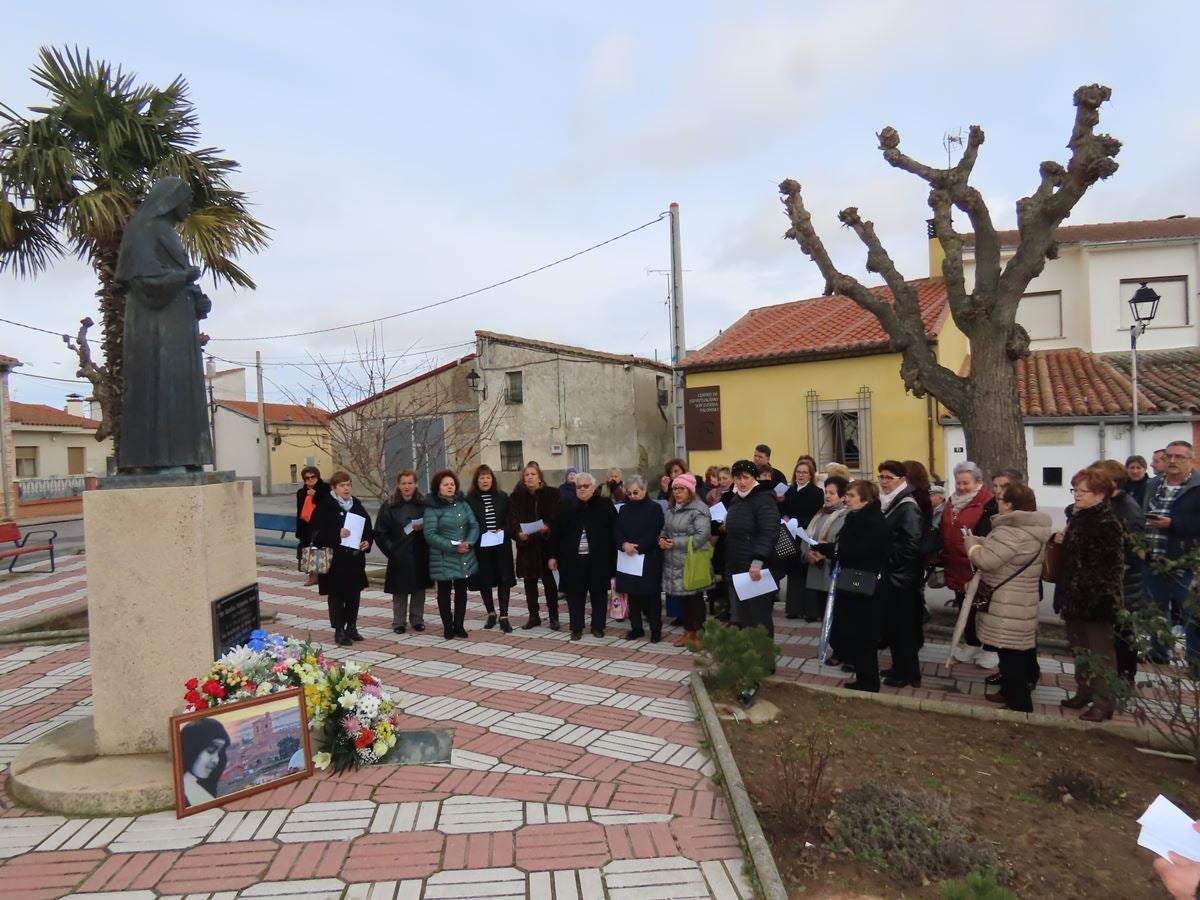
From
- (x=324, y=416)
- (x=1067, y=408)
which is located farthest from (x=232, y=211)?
(x=1067, y=408)

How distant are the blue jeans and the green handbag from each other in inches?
123

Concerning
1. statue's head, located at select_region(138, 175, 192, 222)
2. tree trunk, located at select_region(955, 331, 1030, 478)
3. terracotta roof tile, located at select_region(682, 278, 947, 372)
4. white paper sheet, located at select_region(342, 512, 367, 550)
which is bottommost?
white paper sheet, located at select_region(342, 512, 367, 550)

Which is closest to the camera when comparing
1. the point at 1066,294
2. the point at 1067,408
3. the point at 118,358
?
the point at 118,358

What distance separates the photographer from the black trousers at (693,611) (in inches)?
271

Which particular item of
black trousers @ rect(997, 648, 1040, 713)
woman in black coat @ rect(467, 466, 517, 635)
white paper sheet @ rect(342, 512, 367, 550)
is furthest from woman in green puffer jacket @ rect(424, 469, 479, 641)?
black trousers @ rect(997, 648, 1040, 713)

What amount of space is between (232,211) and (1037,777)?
937 cm

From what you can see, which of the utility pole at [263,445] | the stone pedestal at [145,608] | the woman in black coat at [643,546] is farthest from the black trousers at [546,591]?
the utility pole at [263,445]

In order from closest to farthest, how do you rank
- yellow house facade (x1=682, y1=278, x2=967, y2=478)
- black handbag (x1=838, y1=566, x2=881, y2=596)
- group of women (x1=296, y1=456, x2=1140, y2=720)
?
group of women (x1=296, y1=456, x2=1140, y2=720) < black handbag (x1=838, y1=566, x2=881, y2=596) < yellow house facade (x1=682, y1=278, x2=967, y2=478)

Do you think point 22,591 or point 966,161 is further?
point 22,591

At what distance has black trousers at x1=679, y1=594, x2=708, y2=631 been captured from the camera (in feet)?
22.6

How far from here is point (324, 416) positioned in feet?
44.5

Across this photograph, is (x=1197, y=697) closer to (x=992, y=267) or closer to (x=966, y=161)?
(x=992, y=267)

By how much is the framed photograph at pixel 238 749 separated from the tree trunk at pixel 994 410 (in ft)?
21.9

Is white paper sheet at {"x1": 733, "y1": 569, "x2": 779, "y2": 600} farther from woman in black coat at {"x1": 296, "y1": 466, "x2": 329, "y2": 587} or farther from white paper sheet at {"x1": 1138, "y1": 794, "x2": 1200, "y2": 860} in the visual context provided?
white paper sheet at {"x1": 1138, "y1": 794, "x2": 1200, "y2": 860}
